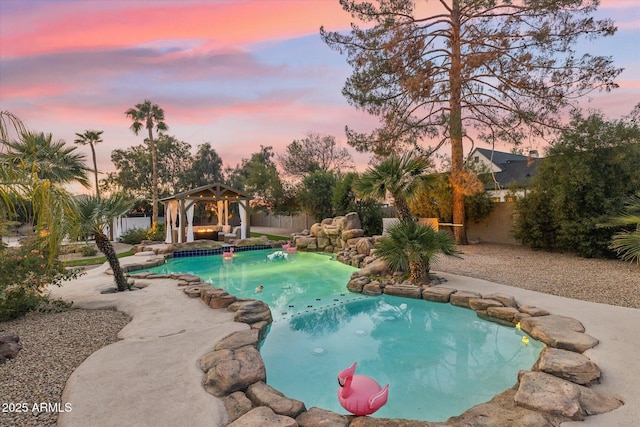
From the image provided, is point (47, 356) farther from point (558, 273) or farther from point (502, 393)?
point (558, 273)

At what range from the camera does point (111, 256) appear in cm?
617

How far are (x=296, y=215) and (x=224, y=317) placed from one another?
17887 mm

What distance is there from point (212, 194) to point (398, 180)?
11.6 m

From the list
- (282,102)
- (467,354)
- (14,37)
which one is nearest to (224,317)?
(467,354)

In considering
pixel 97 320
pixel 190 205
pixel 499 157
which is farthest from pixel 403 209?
pixel 499 157

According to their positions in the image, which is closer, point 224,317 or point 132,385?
point 132,385

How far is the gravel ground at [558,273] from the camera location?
18.0ft

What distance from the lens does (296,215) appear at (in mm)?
22484

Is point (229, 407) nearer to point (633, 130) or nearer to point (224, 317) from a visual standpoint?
point (224, 317)

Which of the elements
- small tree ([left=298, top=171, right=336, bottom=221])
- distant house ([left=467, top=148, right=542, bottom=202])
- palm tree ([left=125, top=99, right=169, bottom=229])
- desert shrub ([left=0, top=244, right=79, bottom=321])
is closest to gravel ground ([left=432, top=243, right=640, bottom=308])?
distant house ([left=467, top=148, right=542, bottom=202])

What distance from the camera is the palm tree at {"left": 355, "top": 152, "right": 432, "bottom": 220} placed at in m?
6.25

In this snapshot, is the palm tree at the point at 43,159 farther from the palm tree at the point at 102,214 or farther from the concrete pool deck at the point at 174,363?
the concrete pool deck at the point at 174,363

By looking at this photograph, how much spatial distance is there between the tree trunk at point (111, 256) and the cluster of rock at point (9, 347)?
2.80 metres

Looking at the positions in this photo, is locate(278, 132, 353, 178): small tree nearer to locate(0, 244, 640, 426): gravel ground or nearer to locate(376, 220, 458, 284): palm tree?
locate(0, 244, 640, 426): gravel ground
